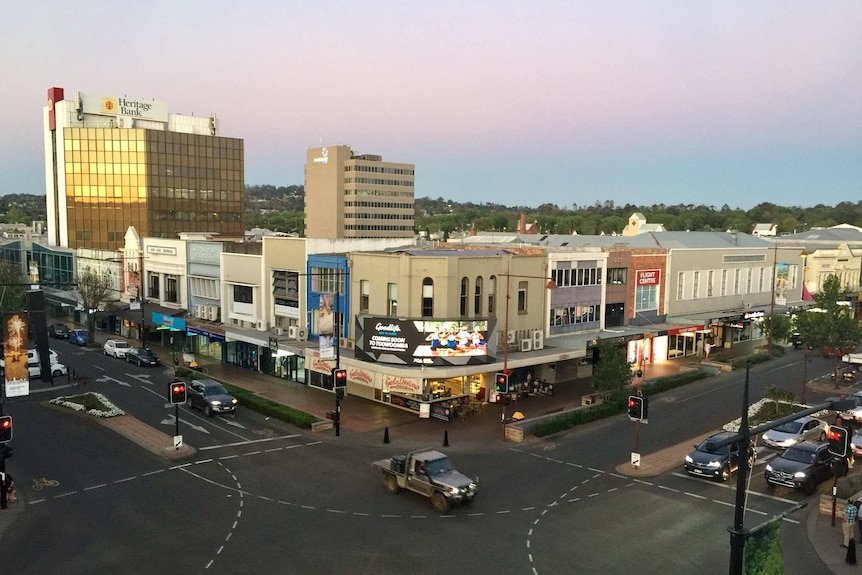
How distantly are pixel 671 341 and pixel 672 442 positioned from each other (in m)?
25.8

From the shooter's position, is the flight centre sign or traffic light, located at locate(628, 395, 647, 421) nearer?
traffic light, located at locate(628, 395, 647, 421)

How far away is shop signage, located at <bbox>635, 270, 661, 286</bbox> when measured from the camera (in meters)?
55.2

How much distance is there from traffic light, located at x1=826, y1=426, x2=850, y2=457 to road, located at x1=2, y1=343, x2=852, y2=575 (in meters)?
3.41

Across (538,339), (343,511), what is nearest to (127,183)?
(538,339)

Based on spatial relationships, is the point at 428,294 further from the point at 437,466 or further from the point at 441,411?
the point at 437,466

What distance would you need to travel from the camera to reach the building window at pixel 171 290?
64.2 meters

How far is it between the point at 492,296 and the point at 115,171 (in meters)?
97.7

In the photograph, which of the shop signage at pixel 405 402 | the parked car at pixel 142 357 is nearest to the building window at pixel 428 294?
the shop signage at pixel 405 402

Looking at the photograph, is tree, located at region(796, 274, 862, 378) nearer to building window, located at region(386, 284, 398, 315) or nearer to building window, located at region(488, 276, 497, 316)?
building window, located at region(488, 276, 497, 316)

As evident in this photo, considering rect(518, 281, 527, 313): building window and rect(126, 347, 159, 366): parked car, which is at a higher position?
rect(518, 281, 527, 313): building window

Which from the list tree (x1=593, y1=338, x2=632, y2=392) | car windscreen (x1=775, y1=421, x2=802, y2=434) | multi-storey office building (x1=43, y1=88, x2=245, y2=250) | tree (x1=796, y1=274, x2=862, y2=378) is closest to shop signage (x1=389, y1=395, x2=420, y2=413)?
tree (x1=593, y1=338, x2=632, y2=392)

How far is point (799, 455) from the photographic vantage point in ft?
94.2

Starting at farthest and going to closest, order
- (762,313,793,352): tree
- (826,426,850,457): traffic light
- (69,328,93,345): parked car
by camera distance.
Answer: (69,328,93,345): parked car < (762,313,793,352): tree < (826,426,850,457): traffic light

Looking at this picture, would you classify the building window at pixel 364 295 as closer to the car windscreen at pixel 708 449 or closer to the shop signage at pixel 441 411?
the shop signage at pixel 441 411
